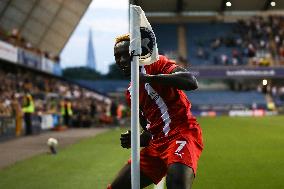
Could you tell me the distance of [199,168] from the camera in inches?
463

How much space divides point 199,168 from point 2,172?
408cm

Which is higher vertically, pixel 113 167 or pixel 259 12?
pixel 259 12

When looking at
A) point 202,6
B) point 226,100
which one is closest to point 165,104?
point 226,100

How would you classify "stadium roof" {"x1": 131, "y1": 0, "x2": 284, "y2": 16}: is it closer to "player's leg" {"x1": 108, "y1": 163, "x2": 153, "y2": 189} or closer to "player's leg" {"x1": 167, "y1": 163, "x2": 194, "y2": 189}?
"player's leg" {"x1": 108, "y1": 163, "x2": 153, "y2": 189}

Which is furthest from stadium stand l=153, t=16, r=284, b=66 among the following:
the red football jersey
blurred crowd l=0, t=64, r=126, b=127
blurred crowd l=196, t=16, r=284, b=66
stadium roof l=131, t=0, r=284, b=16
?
the red football jersey

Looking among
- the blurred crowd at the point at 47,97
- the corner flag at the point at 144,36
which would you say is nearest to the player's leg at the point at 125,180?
the corner flag at the point at 144,36

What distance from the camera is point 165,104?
4941mm

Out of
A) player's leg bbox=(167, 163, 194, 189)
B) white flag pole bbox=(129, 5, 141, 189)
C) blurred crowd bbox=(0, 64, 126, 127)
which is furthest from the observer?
blurred crowd bbox=(0, 64, 126, 127)

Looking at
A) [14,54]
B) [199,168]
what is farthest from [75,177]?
[14,54]

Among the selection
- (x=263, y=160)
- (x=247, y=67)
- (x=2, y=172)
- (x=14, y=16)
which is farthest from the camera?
(x=247, y=67)

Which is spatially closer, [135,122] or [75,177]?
[135,122]

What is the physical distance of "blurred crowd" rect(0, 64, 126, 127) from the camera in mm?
28569

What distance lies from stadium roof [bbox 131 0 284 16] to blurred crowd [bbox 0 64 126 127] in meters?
18.2

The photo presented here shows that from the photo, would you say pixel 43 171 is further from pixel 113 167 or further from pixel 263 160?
pixel 263 160
